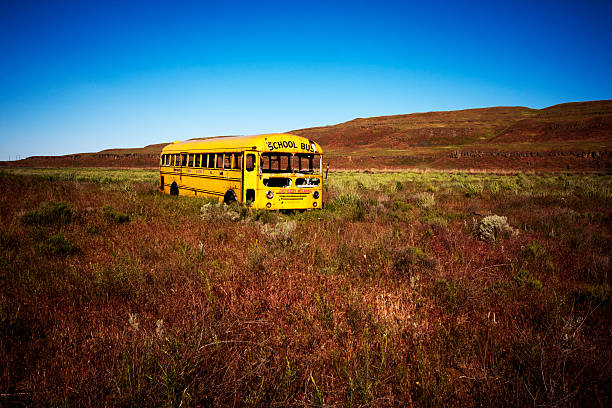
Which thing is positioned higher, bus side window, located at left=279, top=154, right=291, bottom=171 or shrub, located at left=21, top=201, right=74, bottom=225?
bus side window, located at left=279, top=154, right=291, bottom=171

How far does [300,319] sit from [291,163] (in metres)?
8.49

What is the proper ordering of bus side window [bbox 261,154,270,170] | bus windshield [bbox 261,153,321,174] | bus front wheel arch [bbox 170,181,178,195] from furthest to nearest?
bus front wheel arch [bbox 170,181,178,195]
bus windshield [bbox 261,153,321,174]
bus side window [bbox 261,154,270,170]

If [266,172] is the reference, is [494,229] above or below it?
below

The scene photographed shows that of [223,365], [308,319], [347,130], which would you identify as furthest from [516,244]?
[347,130]

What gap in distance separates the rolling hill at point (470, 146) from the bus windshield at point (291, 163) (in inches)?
2053

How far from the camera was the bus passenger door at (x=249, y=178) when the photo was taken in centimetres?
1034

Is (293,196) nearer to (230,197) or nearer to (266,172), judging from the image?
(266,172)

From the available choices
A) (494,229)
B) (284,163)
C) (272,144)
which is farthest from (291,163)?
(494,229)

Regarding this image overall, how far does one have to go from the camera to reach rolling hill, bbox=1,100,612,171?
2103 inches

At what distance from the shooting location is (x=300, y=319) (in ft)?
11.2

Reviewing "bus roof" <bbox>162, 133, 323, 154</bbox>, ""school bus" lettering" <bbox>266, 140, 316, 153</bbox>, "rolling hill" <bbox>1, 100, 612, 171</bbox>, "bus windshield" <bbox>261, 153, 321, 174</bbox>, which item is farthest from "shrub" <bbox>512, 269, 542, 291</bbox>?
"rolling hill" <bbox>1, 100, 612, 171</bbox>

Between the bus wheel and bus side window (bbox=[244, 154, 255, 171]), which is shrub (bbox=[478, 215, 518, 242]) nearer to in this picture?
bus side window (bbox=[244, 154, 255, 171])

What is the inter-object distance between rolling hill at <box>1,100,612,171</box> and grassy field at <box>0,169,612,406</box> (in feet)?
182

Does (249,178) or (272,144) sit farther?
(272,144)
